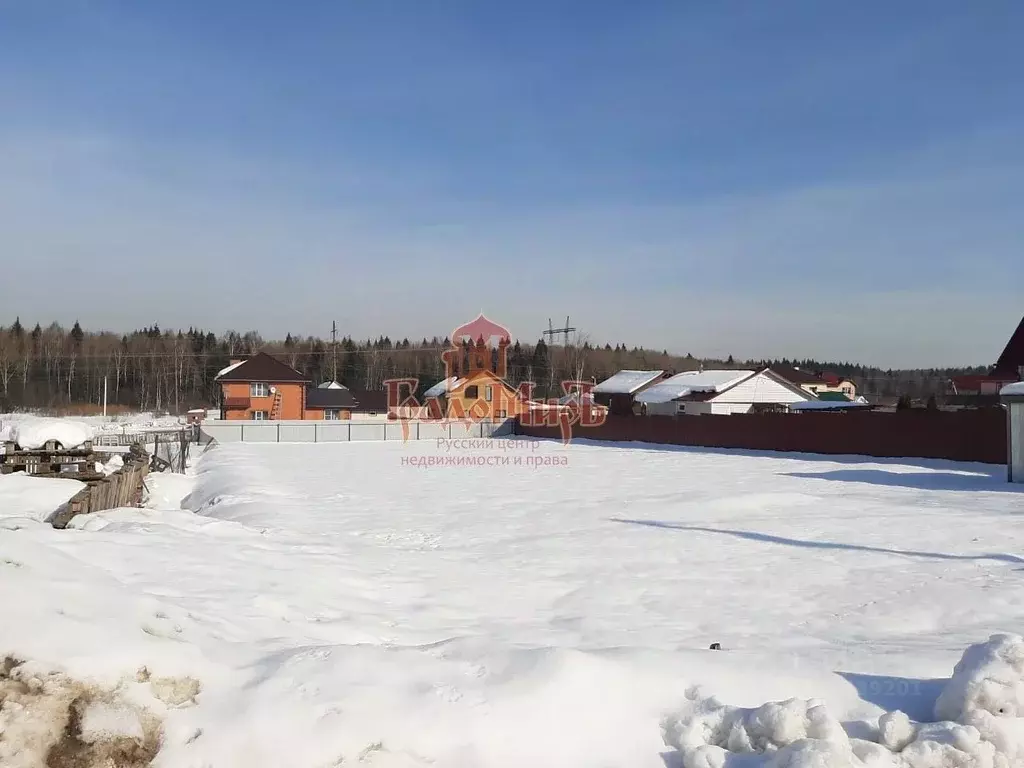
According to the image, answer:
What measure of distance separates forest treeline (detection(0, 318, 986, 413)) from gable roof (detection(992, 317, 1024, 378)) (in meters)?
24.4

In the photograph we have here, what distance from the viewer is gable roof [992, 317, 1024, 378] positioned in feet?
99.5

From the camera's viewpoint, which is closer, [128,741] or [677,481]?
[128,741]

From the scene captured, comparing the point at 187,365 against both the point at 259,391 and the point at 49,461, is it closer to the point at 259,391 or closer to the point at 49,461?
the point at 259,391

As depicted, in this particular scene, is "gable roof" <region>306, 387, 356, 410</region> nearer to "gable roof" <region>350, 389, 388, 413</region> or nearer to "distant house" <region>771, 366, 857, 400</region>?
"gable roof" <region>350, 389, 388, 413</region>

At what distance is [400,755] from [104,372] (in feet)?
249

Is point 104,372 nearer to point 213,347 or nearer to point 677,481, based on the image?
point 213,347

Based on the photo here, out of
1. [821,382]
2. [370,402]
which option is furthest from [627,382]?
[821,382]

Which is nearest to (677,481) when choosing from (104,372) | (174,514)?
(174,514)

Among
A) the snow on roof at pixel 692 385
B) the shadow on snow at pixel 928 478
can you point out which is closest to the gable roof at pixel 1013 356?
the snow on roof at pixel 692 385

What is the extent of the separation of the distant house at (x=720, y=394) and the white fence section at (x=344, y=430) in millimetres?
9703

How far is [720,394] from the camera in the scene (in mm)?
41906

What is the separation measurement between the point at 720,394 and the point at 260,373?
2632cm

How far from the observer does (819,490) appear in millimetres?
14844

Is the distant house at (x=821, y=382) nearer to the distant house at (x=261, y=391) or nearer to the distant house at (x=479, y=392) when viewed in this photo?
the distant house at (x=479, y=392)
